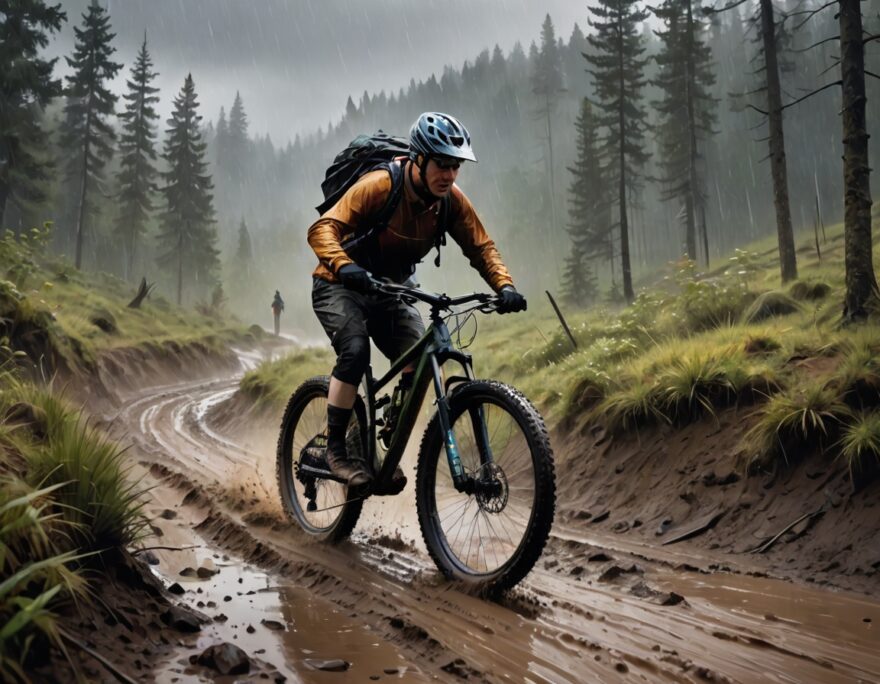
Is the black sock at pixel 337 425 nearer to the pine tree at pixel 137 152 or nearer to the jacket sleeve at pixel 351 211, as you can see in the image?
the jacket sleeve at pixel 351 211

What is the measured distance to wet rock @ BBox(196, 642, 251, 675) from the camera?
8.45 ft

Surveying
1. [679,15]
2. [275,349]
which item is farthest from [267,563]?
[679,15]

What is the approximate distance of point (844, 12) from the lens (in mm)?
8344

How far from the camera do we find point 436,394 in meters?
4.08

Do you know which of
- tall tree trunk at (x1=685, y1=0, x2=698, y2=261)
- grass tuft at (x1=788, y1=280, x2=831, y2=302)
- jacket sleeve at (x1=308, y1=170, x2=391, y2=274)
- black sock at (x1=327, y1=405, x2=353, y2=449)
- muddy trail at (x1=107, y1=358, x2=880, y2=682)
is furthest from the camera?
tall tree trunk at (x1=685, y1=0, x2=698, y2=261)

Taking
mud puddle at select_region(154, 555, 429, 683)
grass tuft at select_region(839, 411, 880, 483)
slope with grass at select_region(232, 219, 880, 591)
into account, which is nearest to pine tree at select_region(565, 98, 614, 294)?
slope with grass at select_region(232, 219, 880, 591)

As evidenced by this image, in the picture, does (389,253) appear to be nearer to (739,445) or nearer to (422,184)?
(422,184)

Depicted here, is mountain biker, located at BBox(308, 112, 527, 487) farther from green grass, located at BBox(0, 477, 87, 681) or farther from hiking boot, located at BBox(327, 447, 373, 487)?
green grass, located at BBox(0, 477, 87, 681)

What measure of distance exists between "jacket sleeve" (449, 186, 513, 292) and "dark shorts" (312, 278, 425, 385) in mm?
615

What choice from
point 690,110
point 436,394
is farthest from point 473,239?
point 690,110

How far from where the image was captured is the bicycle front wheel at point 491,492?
11.9 ft

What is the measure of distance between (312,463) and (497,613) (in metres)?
2.28

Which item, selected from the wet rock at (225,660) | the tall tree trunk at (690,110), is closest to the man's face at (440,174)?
the wet rock at (225,660)

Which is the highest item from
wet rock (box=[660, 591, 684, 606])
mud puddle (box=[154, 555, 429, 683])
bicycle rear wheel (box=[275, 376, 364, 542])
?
bicycle rear wheel (box=[275, 376, 364, 542])
